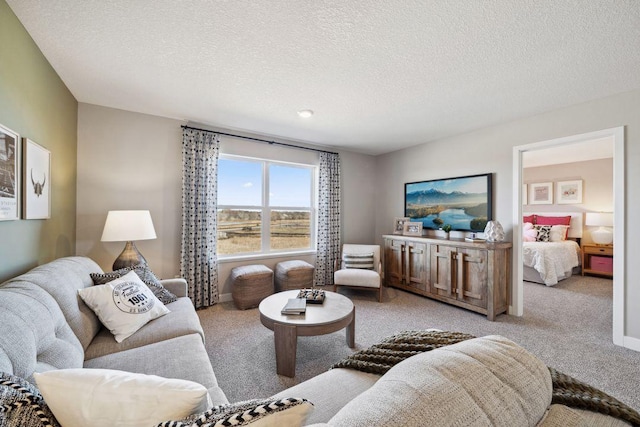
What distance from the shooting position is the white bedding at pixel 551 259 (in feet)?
14.8

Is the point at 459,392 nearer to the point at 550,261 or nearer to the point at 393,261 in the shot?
the point at 393,261

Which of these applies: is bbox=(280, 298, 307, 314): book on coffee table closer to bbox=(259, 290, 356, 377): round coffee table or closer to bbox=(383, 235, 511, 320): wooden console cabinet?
bbox=(259, 290, 356, 377): round coffee table

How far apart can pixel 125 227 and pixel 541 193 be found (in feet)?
26.4

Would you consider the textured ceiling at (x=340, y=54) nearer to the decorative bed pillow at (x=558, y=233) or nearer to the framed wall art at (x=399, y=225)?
the framed wall art at (x=399, y=225)

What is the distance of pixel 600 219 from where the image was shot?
16.5 feet

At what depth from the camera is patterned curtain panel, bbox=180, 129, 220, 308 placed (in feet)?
10.7

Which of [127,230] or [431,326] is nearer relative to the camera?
[127,230]

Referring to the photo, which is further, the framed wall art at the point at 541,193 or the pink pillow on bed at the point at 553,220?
the framed wall art at the point at 541,193

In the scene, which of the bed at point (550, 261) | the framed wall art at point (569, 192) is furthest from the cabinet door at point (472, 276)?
the framed wall art at point (569, 192)

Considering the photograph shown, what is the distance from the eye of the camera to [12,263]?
5.28ft

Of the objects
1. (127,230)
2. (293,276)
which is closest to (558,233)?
(293,276)

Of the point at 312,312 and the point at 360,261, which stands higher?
the point at 360,261

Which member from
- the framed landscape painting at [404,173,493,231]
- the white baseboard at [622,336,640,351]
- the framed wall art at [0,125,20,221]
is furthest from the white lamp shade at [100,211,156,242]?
the white baseboard at [622,336,640,351]

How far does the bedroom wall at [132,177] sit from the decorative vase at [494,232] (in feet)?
10.9
